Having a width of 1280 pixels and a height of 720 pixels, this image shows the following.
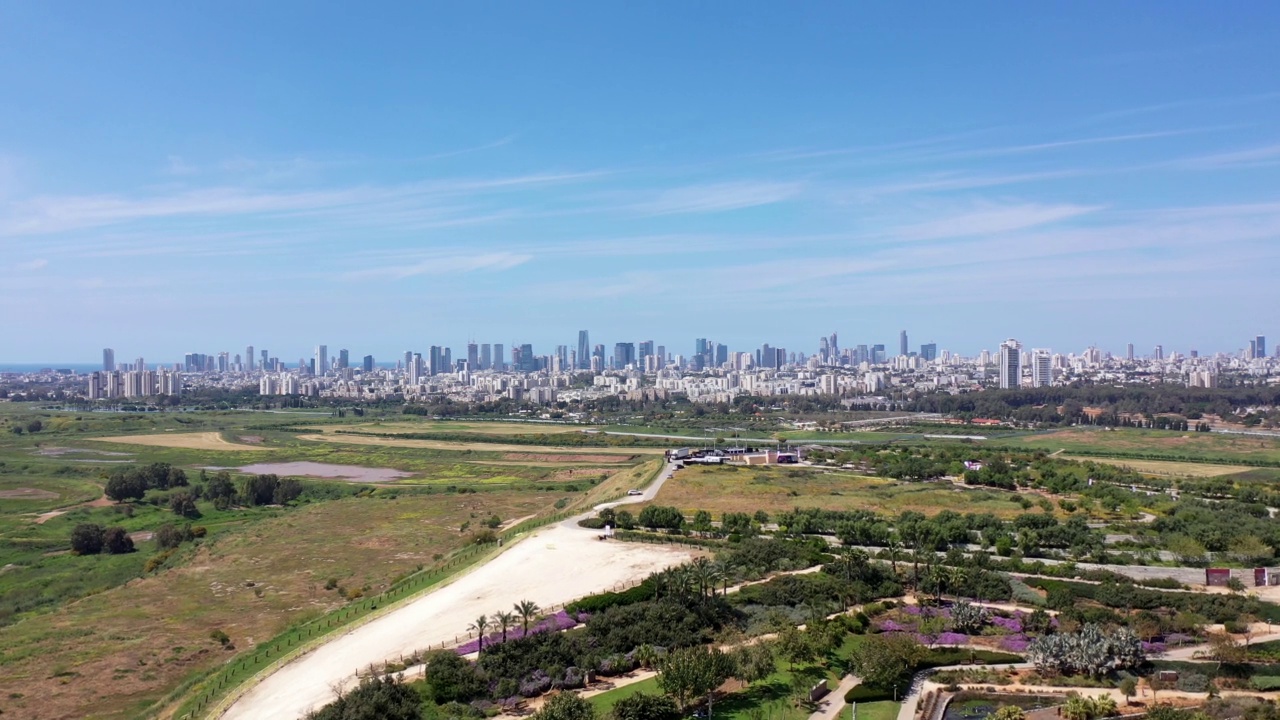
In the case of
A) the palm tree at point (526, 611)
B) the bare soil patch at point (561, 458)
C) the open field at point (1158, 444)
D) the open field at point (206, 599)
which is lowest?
the open field at point (206, 599)

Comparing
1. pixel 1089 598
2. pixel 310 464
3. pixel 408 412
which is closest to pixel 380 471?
pixel 310 464

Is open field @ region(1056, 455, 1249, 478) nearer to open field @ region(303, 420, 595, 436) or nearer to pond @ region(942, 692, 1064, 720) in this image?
pond @ region(942, 692, 1064, 720)

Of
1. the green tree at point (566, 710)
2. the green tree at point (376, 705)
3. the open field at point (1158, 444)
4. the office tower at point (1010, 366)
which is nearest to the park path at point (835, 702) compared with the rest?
the green tree at point (566, 710)

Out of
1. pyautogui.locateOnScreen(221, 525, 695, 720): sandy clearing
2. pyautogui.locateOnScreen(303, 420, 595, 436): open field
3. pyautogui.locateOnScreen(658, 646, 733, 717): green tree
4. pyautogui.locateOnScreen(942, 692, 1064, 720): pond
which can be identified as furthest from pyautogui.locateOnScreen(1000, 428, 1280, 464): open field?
pyautogui.locateOnScreen(658, 646, 733, 717): green tree

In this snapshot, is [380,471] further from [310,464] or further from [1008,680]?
[1008,680]

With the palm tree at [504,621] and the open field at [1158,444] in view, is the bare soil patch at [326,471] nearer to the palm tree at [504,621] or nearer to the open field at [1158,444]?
the palm tree at [504,621]

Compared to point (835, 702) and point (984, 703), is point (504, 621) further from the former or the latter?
point (984, 703)
